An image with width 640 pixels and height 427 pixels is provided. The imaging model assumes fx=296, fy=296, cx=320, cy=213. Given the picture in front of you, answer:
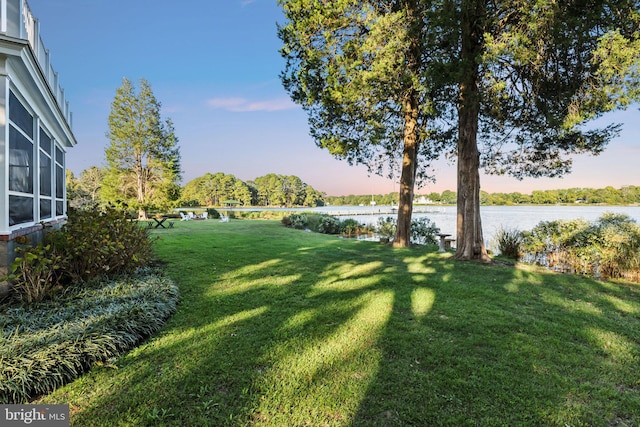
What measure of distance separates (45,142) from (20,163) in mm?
2988

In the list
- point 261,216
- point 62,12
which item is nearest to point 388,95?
point 62,12

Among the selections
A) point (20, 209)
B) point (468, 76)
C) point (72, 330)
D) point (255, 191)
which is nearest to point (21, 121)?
point (20, 209)

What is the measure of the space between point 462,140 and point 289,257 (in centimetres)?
596

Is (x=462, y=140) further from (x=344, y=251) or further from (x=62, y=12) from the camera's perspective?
(x=62, y=12)

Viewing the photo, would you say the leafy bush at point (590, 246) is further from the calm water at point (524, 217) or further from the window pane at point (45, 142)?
the window pane at point (45, 142)

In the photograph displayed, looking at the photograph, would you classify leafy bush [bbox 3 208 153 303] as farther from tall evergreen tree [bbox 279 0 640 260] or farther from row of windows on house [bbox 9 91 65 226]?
tall evergreen tree [bbox 279 0 640 260]

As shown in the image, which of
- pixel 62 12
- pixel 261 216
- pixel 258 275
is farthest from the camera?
→ pixel 261 216

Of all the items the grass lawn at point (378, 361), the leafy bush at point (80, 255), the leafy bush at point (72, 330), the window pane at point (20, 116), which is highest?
the window pane at point (20, 116)

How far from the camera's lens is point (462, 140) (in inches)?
332

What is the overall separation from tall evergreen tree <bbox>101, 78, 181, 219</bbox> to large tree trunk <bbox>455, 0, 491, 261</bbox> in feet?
78.3

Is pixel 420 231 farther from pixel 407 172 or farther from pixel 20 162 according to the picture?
pixel 20 162

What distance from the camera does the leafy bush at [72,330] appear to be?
2432 mm

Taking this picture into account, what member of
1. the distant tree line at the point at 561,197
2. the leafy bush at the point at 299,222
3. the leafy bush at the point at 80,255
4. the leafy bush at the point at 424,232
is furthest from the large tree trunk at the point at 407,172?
the leafy bush at the point at 299,222

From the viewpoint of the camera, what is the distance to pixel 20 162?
16.3ft
